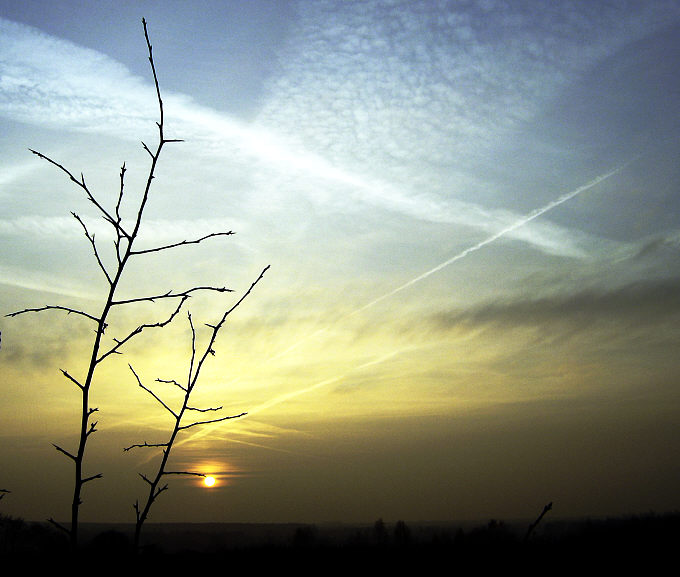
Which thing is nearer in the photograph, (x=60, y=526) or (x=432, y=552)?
(x=60, y=526)

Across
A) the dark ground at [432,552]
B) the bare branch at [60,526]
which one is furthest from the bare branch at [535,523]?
the dark ground at [432,552]

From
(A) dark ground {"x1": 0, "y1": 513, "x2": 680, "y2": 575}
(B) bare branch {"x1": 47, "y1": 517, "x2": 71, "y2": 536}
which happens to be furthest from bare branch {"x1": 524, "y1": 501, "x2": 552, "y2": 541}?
(A) dark ground {"x1": 0, "y1": 513, "x2": 680, "y2": 575}

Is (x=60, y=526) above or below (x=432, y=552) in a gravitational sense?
above

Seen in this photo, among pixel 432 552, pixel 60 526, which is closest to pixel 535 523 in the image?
pixel 60 526

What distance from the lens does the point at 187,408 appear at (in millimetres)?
2189

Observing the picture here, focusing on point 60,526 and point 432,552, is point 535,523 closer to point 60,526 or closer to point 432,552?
point 60,526

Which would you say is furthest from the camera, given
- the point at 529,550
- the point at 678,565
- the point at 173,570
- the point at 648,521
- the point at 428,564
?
the point at 173,570

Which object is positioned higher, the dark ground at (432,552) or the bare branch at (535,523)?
the bare branch at (535,523)

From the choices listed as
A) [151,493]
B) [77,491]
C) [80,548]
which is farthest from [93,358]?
[151,493]

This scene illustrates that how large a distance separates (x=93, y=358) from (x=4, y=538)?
250ft

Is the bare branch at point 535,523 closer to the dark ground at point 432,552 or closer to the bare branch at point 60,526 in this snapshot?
the bare branch at point 60,526

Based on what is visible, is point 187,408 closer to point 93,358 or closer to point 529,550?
point 93,358

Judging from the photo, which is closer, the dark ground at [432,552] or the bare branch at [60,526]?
the bare branch at [60,526]

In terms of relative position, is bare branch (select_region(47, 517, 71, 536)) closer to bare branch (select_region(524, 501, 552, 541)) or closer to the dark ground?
bare branch (select_region(524, 501, 552, 541))
